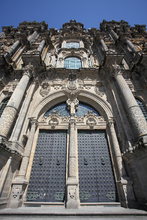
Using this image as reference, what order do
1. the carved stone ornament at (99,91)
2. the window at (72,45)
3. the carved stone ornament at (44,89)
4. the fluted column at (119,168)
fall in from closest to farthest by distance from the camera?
the fluted column at (119,168) → the carved stone ornament at (99,91) → the carved stone ornament at (44,89) → the window at (72,45)

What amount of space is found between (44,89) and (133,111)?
6.65 m

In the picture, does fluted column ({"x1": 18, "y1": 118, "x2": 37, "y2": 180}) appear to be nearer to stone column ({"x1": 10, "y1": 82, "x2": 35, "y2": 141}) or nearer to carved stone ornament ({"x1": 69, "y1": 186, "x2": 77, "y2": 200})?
stone column ({"x1": 10, "y1": 82, "x2": 35, "y2": 141})

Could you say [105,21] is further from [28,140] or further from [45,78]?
[28,140]

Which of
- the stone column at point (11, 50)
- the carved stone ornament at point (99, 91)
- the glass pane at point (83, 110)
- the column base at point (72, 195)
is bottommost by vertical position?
the column base at point (72, 195)

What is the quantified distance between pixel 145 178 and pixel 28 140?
5731 mm

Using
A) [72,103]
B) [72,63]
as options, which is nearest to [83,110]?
[72,103]

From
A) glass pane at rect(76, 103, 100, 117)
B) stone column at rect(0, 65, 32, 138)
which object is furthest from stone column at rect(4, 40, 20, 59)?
glass pane at rect(76, 103, 100, 117)

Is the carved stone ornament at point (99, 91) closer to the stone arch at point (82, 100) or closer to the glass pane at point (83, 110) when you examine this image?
the stone arch at point (82, 100)

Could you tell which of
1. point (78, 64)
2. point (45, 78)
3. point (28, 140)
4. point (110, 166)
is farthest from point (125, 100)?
point (78, 64)

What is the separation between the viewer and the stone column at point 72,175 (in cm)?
453

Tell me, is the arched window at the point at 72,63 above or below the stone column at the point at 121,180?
above

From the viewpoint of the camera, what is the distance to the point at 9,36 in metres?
15.9

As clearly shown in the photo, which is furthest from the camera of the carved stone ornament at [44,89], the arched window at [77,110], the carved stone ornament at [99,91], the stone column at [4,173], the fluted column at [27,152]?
the carved stone ornament at [44,89]

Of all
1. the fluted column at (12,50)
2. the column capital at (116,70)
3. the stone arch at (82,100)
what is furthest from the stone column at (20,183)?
the fluted column at (12,50)
